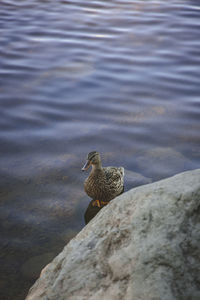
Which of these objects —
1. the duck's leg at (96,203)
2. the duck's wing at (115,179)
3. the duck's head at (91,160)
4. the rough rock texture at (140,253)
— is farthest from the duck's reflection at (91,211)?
the rough rock texture at (140,253)

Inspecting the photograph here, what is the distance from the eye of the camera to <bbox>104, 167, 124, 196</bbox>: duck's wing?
16.9 feet

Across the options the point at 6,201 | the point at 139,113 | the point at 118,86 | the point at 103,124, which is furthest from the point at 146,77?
the point at 6,201

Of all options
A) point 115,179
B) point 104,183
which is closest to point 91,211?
point 104,183

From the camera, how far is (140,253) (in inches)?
Answer: 96.9

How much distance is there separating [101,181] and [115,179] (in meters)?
0.19

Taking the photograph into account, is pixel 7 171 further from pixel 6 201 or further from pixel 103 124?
pixel 103 124

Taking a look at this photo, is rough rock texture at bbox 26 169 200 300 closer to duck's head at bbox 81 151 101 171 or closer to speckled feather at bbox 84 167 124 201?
speckled feather at bbox 84 167 124 201

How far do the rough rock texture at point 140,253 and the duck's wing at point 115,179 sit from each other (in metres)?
2.14

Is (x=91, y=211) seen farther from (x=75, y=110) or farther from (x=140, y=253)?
(x=75, y=110)

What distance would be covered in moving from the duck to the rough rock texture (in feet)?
6.66

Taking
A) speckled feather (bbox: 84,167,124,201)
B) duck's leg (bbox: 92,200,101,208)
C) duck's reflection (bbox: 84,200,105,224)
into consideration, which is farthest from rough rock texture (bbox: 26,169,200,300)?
duck's leg (bbox: 92,200,101,208)

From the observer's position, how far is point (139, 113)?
23.6 feet

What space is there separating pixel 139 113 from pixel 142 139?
911mm

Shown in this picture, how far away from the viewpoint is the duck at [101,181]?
5.05 metres
